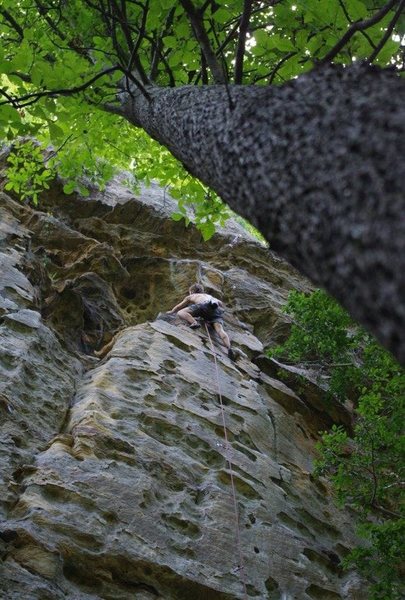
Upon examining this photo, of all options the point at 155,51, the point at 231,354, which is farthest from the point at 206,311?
the point at 155,51

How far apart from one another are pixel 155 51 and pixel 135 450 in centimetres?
408

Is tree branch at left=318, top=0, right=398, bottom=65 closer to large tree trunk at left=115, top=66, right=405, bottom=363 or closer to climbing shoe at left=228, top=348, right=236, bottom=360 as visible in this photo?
large tree trunk at left=115, top=66, right=405, bottom=363

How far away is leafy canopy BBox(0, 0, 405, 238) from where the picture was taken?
3662mm

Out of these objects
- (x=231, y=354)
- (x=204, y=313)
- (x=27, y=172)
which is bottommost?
(x=231, y=354)

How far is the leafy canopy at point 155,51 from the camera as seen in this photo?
366 cm

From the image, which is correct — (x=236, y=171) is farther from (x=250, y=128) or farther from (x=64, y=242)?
(x=64, y=242)

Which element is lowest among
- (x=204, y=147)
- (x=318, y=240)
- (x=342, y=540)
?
(x=342, y=540)

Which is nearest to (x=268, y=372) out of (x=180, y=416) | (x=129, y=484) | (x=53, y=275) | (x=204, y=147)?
(x=180, y=416)

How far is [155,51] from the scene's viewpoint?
17.1 feet

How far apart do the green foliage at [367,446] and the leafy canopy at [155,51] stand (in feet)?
8.15

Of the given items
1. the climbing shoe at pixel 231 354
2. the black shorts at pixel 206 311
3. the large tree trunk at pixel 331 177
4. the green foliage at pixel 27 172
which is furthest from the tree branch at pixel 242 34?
the black shorts at pixel 206 311

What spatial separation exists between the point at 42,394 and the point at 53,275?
4946 mm

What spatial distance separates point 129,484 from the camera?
568 centimetres

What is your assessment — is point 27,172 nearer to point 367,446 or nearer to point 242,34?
point 367,446
